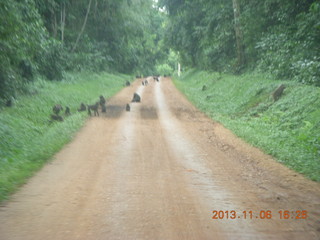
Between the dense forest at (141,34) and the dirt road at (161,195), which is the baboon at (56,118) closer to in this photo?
the dense forest at (141,34)

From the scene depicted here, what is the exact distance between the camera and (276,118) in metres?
13.0

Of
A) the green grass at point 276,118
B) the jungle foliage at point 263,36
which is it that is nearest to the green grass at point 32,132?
the green grass at point 276,118

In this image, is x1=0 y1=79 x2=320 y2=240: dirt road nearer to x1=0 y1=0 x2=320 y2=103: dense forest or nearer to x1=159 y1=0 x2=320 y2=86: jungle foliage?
x1=0 y1=0 x2=320 y2=103: dense forest

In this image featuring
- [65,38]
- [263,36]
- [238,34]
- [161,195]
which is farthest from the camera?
[65,38]

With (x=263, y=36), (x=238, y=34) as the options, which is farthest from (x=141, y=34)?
(x=263, y=36)

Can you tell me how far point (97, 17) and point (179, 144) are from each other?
1160 inches

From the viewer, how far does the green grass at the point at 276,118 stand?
909 centimetres

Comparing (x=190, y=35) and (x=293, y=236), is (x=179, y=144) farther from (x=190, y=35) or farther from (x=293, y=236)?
(x=190, y=35)

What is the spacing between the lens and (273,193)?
650cm

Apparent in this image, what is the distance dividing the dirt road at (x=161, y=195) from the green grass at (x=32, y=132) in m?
0.33

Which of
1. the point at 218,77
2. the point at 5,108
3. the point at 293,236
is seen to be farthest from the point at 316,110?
the point at 218,77

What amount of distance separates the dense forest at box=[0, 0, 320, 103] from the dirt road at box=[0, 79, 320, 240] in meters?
Result: 5.89

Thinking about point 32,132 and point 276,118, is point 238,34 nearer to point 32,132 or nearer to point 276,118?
point 276,118

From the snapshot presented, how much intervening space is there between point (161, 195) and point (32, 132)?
6430 millimetres
